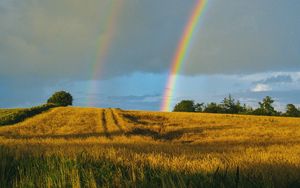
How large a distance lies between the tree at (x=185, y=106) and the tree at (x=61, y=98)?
108 ft

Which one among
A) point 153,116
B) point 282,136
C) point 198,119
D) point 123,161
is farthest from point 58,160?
point 153,116

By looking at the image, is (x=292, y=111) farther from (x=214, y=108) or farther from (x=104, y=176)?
(x=104, y=176)

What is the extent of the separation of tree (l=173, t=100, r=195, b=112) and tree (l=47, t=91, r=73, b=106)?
1297 inches

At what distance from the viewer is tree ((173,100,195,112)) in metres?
136

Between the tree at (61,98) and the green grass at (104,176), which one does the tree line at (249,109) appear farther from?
the green grass at (104,176)

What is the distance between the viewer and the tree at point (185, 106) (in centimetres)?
13562

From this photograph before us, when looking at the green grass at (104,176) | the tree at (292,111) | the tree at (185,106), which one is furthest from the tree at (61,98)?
the green grass at (104,176)

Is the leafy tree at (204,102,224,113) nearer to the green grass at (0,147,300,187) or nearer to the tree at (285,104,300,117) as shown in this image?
the tree at (285,104,300,117)

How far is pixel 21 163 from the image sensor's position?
10.0 m

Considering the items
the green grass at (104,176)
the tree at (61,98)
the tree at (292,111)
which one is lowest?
the green grass at (104,176)

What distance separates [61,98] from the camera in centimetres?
13562

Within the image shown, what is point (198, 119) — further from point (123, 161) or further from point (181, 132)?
point (123, 161)

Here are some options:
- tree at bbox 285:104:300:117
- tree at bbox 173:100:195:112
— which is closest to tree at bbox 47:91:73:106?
tree at bbox 173:100:195:112

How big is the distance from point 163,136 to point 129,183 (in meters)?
38.4
